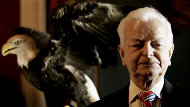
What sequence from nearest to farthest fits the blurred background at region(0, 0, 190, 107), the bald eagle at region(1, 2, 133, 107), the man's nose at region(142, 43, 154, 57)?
the man's nose at region(142, 43, 154, 57)
the blurred background at region(0, 0, 190, 107)
the bald eagle at region(1, 2, 133, 107)

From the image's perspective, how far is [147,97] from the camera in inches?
22.0

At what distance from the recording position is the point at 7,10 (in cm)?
193

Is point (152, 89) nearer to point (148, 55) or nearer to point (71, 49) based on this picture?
point (148, 55)

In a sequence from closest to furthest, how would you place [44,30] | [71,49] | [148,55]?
[148,55], [71,49], [44,30]

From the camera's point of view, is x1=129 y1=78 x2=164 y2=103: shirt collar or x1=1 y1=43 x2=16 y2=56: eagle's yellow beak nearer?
x1=129 y1=78 x2=164 y2=103: shirt collar

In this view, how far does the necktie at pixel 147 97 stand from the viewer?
0.56m

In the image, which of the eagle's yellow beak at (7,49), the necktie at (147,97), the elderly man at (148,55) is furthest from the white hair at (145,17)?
the eagle's yellow beak at (7,49)

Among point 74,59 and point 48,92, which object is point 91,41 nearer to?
point 74,59

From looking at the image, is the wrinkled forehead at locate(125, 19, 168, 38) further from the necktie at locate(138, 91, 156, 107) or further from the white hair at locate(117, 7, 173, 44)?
the necktie at locate(138, 91, 156, 107)

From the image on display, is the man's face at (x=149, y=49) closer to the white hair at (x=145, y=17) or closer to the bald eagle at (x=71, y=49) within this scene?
the white hair at (x=145, y=17)

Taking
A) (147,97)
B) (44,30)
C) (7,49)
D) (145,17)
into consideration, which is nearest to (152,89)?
(147,97)

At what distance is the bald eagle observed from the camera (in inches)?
45.9

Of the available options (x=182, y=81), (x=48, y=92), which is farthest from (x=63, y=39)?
(x=182, y=81)

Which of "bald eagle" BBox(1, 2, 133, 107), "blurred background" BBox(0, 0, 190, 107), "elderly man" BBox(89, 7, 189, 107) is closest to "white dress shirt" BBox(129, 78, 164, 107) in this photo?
"elderly man" BBox(89, 7, 189, 107)
